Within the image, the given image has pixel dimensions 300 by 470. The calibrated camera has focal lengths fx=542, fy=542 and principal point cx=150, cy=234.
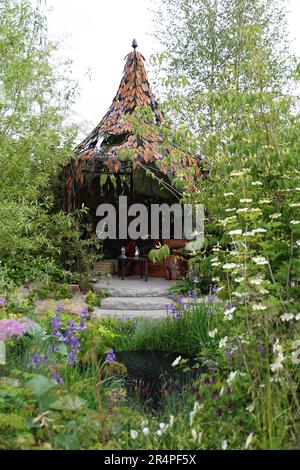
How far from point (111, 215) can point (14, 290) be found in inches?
190

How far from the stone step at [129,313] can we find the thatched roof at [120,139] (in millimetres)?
2204

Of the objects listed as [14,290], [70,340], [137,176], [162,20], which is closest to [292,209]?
[70,340]

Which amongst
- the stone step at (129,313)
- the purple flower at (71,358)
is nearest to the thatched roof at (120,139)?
the stone step at (129,313)

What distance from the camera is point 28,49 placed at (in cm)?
788

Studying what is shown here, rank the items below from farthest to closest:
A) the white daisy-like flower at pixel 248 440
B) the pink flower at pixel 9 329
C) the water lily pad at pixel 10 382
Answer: the pink flower at pixel 9 329, the water lily pad at pixel 10 382, the white daisy-like flower at pixel 248 440

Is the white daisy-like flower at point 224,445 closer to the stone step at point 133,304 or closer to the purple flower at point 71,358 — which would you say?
the purple flower at point 71,358

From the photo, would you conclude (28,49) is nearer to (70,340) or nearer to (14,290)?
(14,290)

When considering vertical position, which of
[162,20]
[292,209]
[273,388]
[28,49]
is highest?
[162,20]

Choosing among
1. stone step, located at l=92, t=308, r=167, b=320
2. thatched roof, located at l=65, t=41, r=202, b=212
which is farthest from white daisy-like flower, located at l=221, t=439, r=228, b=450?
thatched roof, located at l=65, t=41, r=202, b=212

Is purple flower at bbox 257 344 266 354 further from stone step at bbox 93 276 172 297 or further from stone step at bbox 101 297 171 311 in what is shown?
stone step at bbox 93 276 172 297

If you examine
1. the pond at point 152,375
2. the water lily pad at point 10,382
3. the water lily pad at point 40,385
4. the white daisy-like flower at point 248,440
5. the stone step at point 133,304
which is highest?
the water lily pad at point 40,385

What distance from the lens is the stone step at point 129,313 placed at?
25.4 ft

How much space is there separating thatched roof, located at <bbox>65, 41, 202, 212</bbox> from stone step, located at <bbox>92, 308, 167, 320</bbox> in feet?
7.23

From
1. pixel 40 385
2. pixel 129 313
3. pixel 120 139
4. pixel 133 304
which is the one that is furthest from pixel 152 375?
pixel 120 139
